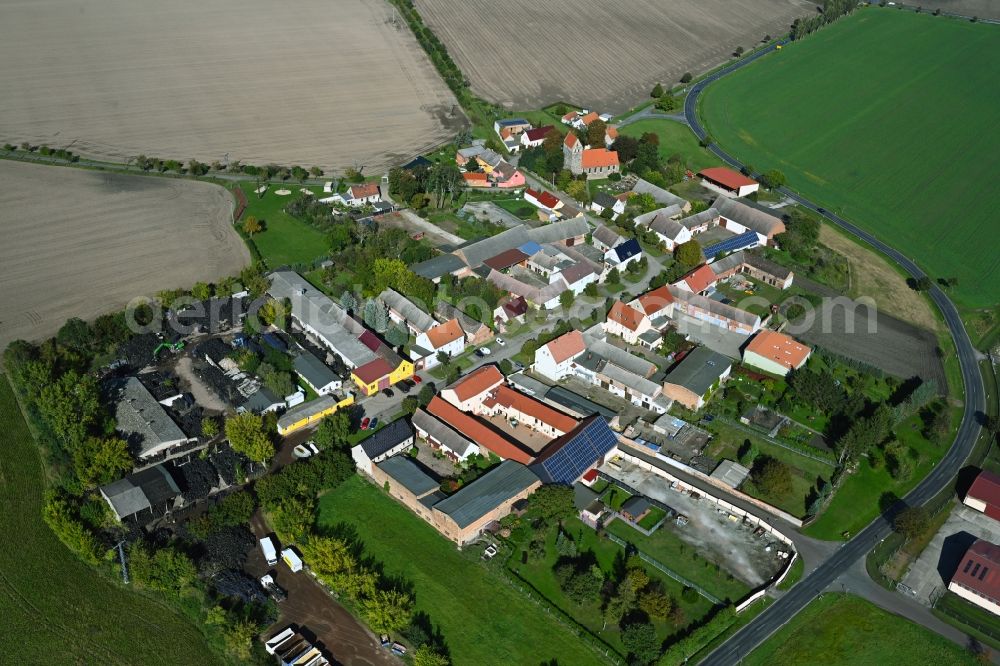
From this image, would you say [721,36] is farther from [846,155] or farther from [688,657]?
[688,657]

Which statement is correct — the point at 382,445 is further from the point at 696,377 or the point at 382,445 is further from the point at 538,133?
the point at 538,133

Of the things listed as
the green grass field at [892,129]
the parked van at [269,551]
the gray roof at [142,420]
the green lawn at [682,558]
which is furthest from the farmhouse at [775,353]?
the gray roof at [142,420]

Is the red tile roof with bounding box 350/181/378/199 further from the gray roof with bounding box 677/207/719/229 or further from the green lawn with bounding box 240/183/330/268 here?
the gray roof with bounding box 677/207/719/229

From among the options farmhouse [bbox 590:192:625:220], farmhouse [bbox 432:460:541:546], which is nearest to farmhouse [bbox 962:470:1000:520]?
farmhouse [bbox 432:460:541:546]

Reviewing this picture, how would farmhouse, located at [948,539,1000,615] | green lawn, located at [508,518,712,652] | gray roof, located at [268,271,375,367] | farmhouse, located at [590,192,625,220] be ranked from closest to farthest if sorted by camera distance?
green lawn, located at [508,518,712,652], farmhouse, located at [948,539,1000,615], gray roof, located at [268,271,375,367], farmhouse, located at [590,192,625,220]

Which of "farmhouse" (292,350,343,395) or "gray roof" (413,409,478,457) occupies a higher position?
"gray roof" (413,409,478,457)

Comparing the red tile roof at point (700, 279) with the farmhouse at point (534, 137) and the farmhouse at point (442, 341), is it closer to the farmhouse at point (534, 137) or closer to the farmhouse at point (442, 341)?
the farmhouse at point (442, 341)

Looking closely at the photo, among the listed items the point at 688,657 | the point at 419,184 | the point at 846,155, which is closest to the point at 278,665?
the point at 688,657
